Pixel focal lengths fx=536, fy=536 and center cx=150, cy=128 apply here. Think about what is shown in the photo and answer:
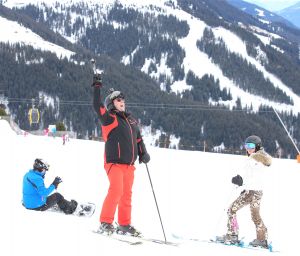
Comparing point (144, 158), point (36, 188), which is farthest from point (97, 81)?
point (36, 188)

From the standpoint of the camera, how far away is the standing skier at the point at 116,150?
6.55 m

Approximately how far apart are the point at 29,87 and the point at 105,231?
13880 centimetres

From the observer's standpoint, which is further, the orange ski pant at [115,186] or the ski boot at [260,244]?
the ski boot at [260,244]

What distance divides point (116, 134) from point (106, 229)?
3.82 feet

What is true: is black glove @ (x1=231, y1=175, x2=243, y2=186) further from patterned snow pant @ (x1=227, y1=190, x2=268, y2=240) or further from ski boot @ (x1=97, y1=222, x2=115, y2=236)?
ski boot @ (x1=97, y1=222, x2=115, y2=236)

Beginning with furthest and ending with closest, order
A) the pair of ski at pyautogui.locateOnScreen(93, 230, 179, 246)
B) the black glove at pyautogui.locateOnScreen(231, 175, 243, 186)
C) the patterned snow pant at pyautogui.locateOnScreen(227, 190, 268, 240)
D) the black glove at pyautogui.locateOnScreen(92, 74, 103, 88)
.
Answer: the patterned snow pant at pyautogui.locateOnScreen(227, 190, 268, 240), the black glove at pyautogui.locateOnScreen(231, 175, 243, 186), the black glove at pyautogui.locateOnScreen(92, 74, 103, 88), the pair of ski at pyautogui.locateOnScreen(93, 230, 179, 246)

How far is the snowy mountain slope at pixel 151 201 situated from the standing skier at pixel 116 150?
40 centimetres

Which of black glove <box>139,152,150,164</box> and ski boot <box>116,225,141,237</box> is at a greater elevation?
black glove <box>139,152,150,164</box>

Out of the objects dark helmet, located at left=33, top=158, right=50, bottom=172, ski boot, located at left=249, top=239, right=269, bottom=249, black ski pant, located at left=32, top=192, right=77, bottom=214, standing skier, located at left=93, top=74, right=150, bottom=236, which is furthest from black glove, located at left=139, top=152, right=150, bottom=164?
black ski pant, located at left=32, top=192, right=77, bottom=214

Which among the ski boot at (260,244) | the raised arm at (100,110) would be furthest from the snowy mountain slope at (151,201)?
the raised arm at (100,110)

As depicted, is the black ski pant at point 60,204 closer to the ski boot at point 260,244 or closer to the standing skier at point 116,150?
the standing skier at point 116,150

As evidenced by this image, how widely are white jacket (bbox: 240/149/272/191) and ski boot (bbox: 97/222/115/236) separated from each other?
2013mm

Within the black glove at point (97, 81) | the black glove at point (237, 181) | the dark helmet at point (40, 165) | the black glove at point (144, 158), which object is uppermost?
the black glove at point (97, 81)

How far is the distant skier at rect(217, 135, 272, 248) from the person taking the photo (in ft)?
23.8
